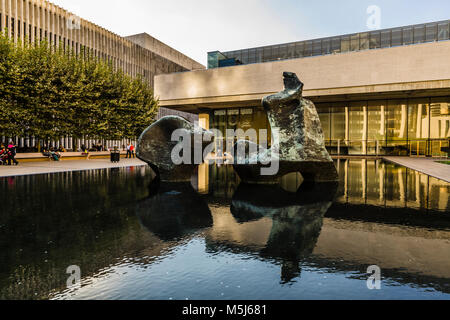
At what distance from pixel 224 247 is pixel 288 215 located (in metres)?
1.82

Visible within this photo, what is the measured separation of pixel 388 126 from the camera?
85.6 feet

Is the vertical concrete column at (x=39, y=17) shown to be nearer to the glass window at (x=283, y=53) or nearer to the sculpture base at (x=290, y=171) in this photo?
the glass window at (x=283, y=53)

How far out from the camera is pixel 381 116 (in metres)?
26.2

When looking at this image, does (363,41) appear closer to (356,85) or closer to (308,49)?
(308,49)

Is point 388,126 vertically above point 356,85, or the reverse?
point 356,85

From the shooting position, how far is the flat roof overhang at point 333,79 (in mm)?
21438

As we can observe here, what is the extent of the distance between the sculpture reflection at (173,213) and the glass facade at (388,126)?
23.2 meters

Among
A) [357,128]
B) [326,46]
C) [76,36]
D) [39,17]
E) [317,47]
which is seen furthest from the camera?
[76,36]

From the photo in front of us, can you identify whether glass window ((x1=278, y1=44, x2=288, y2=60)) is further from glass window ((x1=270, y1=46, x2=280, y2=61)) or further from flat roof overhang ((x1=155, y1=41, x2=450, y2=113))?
flat roof overhang ((x1=155, y1=41, x2=450, y2=113))

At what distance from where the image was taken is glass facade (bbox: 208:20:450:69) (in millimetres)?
24059

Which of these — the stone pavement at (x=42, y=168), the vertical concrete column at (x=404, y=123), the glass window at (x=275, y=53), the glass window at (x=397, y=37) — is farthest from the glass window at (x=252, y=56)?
the stone pavement at (x=42, y=168)

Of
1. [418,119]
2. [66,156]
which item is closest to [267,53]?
[418,119]

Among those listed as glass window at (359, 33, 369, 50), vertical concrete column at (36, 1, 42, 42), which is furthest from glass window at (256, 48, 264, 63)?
vertical concrete column at (36, 1, 42, 42)
